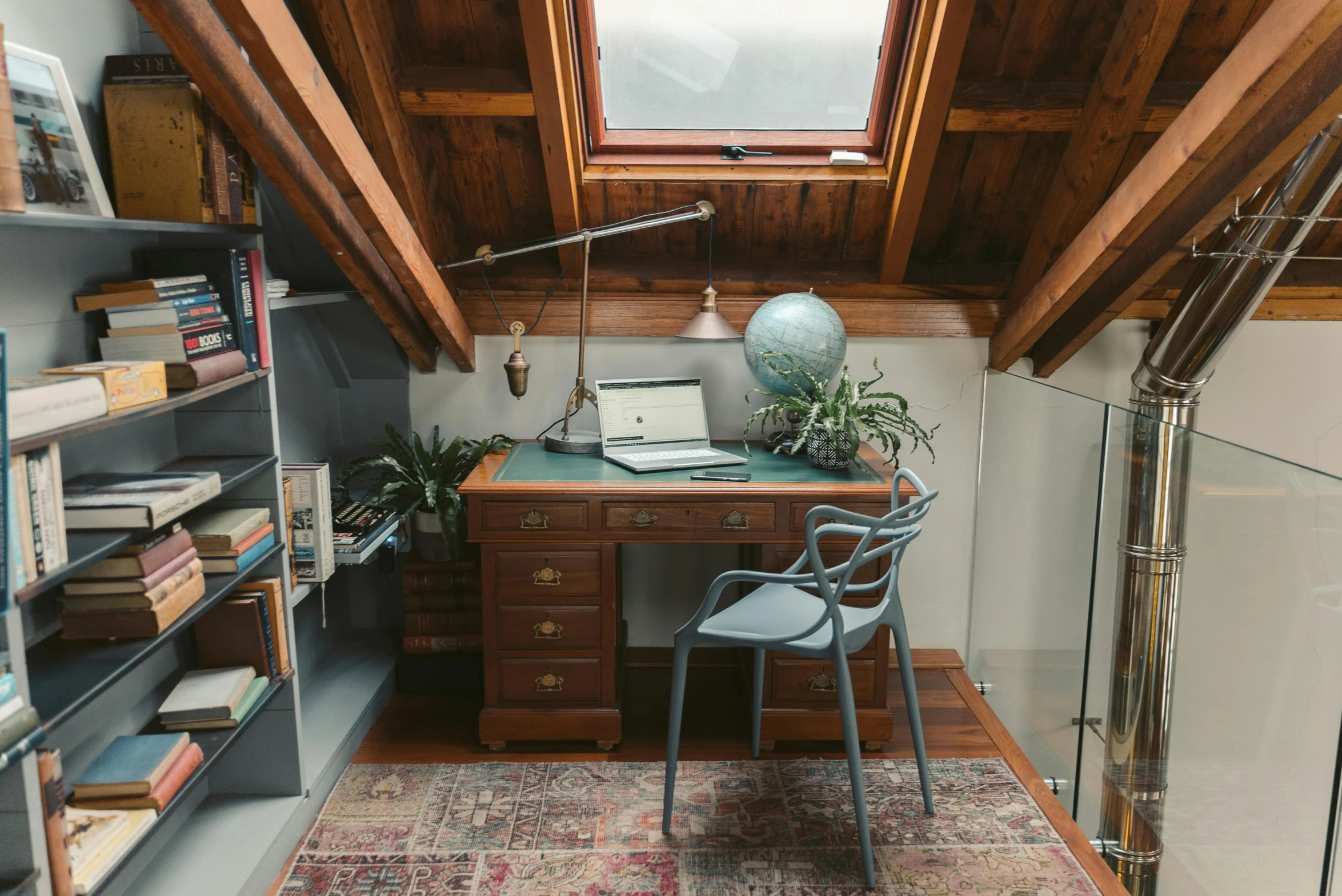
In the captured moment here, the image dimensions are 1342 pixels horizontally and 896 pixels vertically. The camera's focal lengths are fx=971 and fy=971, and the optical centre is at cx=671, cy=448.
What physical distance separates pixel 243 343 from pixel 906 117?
5.85 feet

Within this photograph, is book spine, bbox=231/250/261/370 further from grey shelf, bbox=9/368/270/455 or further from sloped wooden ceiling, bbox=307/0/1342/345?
sloped wooden ceiling, bbox=307/0/1342/345

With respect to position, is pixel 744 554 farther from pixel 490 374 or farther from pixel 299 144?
pixel 299 144

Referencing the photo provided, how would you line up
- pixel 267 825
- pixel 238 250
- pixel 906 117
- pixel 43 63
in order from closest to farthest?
1. pixel 43 63
2. pixel 238 250
3. pixel 267 825
4. pixel 906 117

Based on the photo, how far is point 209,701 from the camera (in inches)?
79.3

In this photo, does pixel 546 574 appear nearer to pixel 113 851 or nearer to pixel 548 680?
pixel 548 680

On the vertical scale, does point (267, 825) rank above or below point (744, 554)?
below

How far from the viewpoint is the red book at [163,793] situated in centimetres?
171

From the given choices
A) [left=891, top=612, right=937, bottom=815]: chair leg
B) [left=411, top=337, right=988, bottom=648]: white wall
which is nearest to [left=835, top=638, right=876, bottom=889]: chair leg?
[left=891, top=612, right=937, bottom=815]: chair leg

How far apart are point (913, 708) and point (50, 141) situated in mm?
2134

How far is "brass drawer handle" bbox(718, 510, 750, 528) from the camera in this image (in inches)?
102

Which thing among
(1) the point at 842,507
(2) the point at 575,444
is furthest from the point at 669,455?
(1) the point at 842,507

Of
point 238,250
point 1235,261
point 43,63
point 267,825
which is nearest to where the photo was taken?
point 43,63

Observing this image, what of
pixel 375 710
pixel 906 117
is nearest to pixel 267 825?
pixel 375 710

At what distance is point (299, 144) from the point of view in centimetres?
204
